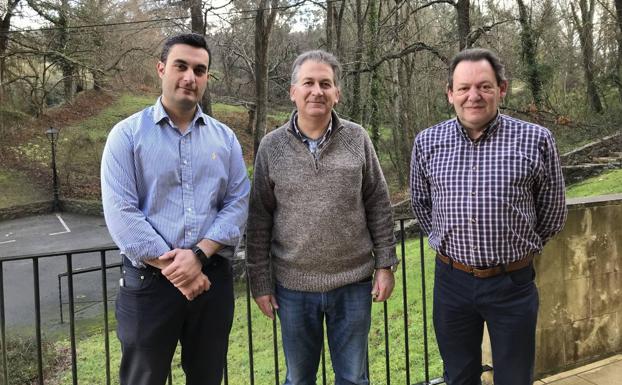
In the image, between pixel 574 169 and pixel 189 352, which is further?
pixel 574 169

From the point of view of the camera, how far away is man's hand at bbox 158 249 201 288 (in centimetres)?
185

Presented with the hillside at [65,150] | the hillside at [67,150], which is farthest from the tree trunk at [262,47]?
the hillside at [67,150]

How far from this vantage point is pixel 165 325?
1945mm

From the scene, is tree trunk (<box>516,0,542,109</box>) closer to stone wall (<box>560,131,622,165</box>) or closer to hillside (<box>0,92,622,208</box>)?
stone wall (<box>560,131,622,165</box>)

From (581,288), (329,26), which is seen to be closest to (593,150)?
(329,26)

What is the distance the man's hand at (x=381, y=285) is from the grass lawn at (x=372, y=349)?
2.44 m

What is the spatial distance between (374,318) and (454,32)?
11.7m

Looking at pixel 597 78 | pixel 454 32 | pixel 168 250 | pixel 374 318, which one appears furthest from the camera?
pixel 597 78

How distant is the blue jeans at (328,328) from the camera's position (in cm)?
219

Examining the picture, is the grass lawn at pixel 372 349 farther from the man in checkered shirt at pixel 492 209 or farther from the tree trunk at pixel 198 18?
the tree trunk at pixel 198 18

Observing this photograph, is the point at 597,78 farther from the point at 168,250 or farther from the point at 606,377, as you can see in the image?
the point at 168,250

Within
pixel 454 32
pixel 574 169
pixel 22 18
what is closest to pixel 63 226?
pixel 22 18

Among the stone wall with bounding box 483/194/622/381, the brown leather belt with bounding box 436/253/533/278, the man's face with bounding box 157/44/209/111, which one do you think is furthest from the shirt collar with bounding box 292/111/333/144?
the stone wall with bounding box 483/194/622/381

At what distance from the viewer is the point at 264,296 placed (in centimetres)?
226
